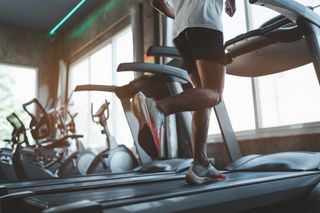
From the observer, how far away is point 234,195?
1.29 meters

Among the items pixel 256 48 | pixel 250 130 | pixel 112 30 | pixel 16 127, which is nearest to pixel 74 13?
pixel 112 30

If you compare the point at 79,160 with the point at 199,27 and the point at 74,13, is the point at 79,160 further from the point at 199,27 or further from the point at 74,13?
the point at 74,13

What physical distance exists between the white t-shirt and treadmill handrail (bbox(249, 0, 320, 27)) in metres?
0.22

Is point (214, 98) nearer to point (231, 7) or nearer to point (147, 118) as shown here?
point (147, 118)

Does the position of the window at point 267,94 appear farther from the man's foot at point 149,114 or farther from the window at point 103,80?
the window at point 103,80

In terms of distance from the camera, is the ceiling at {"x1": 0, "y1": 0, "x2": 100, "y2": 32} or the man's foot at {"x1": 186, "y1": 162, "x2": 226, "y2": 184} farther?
the ceiling at {"x1": 0, "y1": 0, "x2": 100, "y2": 32}

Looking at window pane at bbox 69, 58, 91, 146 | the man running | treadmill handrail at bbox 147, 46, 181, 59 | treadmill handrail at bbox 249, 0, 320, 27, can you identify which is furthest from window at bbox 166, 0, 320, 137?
window pane at bbox 69, 58, 91, 146

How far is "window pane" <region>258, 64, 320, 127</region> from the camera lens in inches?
103

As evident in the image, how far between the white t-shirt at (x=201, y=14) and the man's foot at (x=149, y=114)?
42 centimetres

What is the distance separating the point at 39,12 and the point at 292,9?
593 centimetres

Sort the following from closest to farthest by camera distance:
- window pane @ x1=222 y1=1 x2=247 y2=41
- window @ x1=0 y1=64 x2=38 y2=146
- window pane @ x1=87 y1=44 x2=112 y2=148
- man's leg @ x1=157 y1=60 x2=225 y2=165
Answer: man's leg @ x1=157 y1=60 x2=225 y2=165 → window pane @ x1=222 y1=1 x2=247 y2=41 → window pane @ x1=87 y1=44 x2=112 y2=148 → window @ x1=0 y1=64 x2=38 y2=146

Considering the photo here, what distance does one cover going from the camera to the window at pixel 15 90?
6.57m

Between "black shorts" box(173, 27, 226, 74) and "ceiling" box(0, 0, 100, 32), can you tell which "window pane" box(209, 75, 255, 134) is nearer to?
"black shorts" box(173, 27, 226, 74)

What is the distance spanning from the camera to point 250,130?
3072mm
